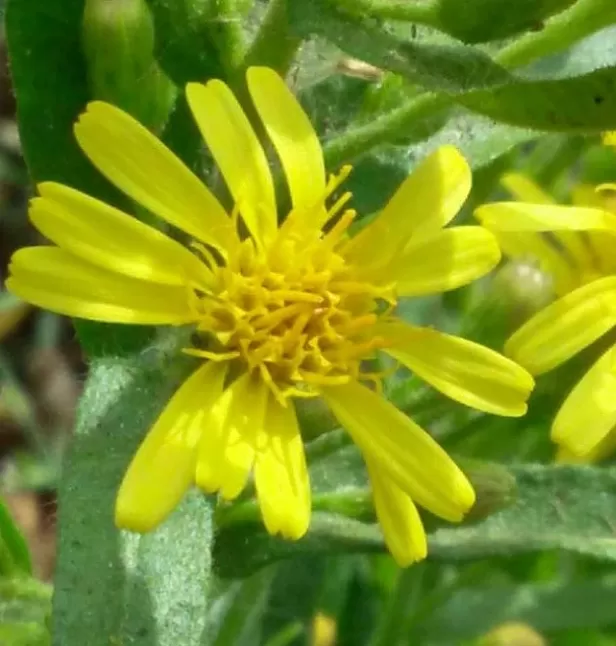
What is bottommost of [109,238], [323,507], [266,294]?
[323,507]

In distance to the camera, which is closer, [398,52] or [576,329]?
[398,52]

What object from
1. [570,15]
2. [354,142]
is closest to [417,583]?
[354,142]

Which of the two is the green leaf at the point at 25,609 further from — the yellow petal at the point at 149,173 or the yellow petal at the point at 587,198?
the yellow petal at the point at 587,198

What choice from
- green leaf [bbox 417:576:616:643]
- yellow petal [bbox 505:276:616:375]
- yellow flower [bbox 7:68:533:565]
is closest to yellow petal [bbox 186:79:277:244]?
yellow flower [bbox 7:68:533:565]

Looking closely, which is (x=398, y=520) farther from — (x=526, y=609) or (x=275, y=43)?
(x=526, y=609)

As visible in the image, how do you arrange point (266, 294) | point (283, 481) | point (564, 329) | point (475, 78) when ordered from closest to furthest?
point (475, 78)
point (283, 481)
point (266, 294)
point (564, 329)

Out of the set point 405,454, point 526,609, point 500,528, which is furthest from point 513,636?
point 405,454
